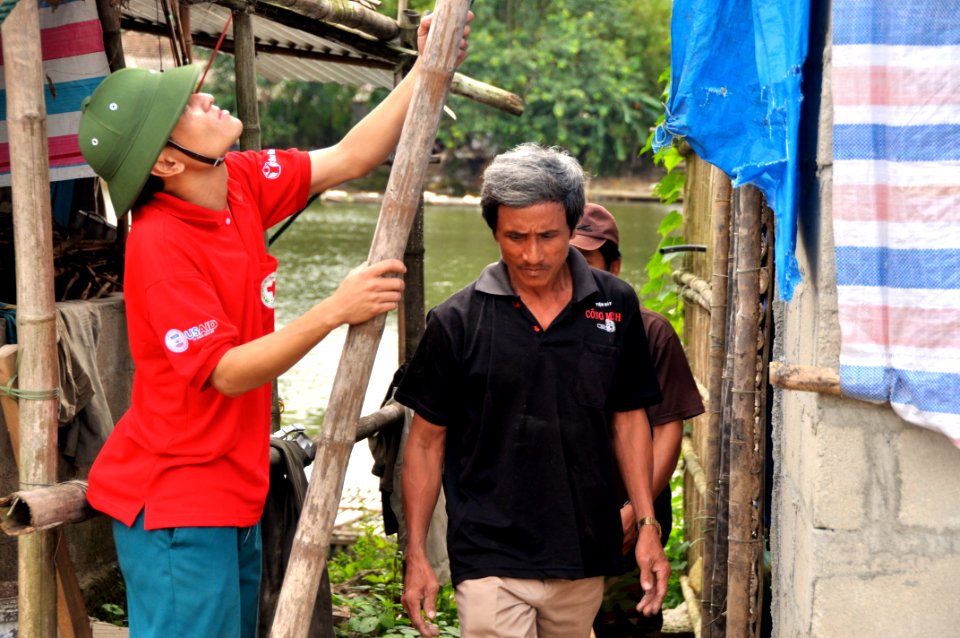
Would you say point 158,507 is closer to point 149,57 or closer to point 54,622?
point 54,622

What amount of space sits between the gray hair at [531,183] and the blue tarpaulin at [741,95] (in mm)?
239

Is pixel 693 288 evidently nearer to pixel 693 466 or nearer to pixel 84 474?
pixel 693 466

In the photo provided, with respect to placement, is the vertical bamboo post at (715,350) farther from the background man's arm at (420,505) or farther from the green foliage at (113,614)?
the green foliage at (113,614)

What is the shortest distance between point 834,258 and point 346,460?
3.50 feet

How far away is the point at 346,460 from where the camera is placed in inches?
94.6

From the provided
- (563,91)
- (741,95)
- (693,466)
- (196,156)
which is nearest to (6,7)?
(196,156)

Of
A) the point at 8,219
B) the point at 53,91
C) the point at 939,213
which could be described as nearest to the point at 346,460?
the point at 939,213

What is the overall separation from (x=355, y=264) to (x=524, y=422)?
15050mm

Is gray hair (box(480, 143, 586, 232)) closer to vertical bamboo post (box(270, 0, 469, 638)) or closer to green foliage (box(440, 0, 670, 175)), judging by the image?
vertical bamboo post (box(270, 0, 469, 638))

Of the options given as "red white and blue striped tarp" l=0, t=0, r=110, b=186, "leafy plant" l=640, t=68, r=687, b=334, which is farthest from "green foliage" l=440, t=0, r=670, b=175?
"red white and blue striped tarp" l=0, t=0, r=110, b=186

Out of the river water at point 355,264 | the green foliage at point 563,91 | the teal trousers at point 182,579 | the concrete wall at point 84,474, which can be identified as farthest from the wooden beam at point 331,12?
the green foliage at point 563,91

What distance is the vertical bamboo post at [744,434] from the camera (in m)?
3.08

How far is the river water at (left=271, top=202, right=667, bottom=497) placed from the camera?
10.1m

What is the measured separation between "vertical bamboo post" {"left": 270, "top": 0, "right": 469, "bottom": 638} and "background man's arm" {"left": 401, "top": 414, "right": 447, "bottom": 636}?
0.55 metres
